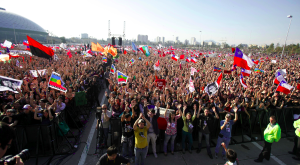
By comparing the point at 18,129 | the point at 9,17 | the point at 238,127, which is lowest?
the point at 238,127

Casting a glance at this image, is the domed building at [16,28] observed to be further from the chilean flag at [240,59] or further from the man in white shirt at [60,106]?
the chilean flag at [240,59]

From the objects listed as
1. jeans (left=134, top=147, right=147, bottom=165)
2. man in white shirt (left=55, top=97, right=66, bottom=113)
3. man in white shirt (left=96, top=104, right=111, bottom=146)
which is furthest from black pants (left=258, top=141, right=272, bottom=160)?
man in white shirt (left=55, top=97, right=66, bottom=113)

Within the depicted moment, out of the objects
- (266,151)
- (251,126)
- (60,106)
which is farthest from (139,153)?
(251,126)

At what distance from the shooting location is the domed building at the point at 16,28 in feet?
289

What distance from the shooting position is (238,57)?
8008mm

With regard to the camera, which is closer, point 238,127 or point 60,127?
point 60,127

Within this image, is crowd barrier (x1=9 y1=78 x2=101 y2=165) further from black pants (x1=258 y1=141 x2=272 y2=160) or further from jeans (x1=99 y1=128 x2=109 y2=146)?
black pants (x1=258 y1=141 x2=272 y2=160)

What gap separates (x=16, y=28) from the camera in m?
98.6

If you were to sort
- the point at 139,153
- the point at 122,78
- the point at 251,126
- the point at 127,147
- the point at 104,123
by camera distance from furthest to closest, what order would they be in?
the point at 122,78 → the point at 251,126 → the point at 104,123 → the point at 127,147 → the point at 139,153

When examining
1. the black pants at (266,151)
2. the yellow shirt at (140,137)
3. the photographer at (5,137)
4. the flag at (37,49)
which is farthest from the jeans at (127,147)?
the flag at (37,49)

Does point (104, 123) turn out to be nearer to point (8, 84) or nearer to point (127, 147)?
point (127, 147)

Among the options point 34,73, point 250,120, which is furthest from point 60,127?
point 250,120

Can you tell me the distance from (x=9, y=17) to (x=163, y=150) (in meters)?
146

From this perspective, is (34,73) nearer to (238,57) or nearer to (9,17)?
(238,57)
